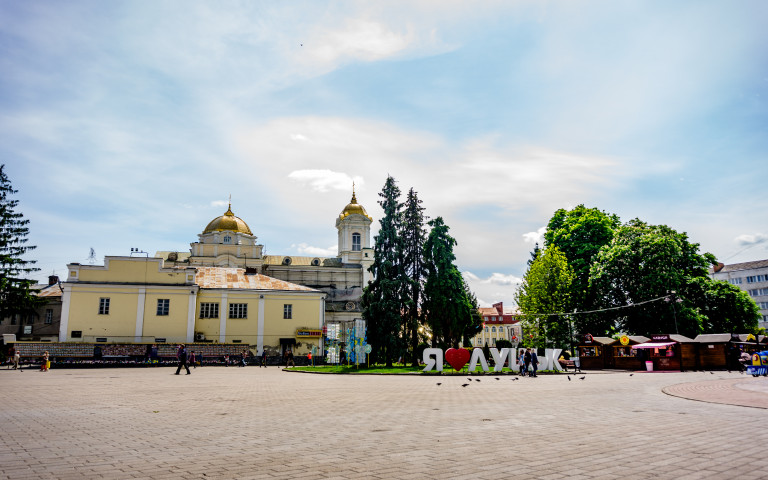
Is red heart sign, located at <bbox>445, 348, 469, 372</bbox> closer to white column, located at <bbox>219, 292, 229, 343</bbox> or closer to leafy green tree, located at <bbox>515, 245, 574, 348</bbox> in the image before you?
leafy green tree, located at <bbox>515, 245, 574, 348</bbox>

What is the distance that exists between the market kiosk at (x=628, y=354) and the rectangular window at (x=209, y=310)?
3350 centimetres

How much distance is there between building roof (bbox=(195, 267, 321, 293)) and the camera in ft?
161

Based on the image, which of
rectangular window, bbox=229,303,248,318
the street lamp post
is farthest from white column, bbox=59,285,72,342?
Answer: the street lamp post

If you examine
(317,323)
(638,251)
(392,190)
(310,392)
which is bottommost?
(310,392)

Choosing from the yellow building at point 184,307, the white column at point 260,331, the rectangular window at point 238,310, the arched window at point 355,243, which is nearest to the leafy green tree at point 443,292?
the yellow building at point 184,307

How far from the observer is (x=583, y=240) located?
149 ft

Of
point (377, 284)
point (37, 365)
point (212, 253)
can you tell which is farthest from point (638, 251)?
point (212, 253)

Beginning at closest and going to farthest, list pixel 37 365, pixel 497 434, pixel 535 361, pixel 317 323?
pixel 497 434 → pixel 535 361 → pixel 37 365 → pixel 317 323

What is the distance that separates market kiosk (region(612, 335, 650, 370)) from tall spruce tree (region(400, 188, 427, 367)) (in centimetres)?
1340

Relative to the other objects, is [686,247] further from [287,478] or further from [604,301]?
[287,478]

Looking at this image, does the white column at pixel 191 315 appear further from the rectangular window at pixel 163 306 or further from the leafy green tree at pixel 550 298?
the leafy green tree at pixel 550 298

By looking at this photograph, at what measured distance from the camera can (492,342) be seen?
11050 cm

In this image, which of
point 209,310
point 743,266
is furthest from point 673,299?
point 743,266

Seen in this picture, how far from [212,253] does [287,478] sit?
71.9m
